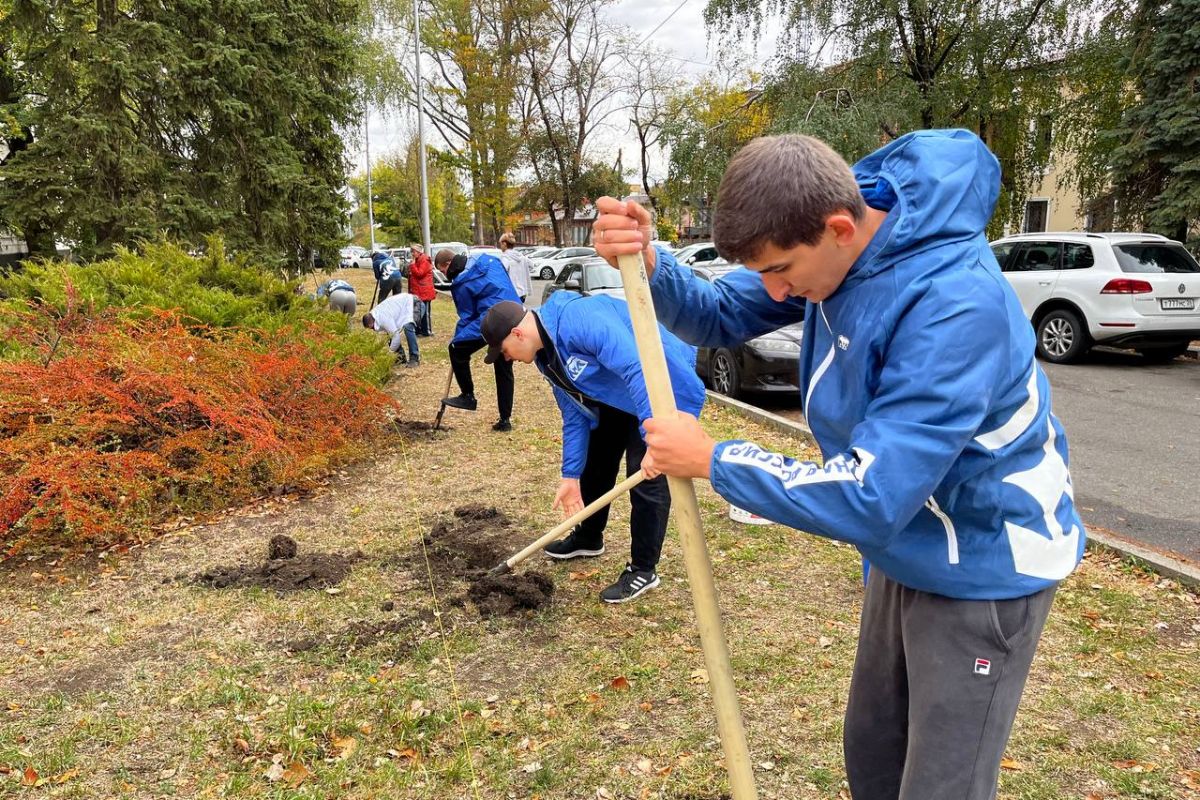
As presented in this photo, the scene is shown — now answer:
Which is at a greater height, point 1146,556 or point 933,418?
point 933,418

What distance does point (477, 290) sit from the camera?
7.87 metres

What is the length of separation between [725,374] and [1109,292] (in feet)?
16.6

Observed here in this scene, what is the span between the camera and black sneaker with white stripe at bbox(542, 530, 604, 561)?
177 inches

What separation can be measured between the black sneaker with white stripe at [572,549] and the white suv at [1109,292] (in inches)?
291

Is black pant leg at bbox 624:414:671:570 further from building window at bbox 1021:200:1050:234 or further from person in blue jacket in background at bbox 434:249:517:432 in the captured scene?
building window at bbox 1021:200:1050:234

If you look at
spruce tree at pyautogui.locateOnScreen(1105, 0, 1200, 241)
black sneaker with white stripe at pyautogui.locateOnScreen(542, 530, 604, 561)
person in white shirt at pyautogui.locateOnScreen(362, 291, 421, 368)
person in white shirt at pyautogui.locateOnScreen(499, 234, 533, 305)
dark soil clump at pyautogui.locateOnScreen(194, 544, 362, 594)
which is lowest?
dark soil clump at pyautogui.locateOnScreen(194, 544, 362, 594)

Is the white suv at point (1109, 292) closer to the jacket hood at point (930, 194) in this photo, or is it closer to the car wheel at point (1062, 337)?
the car wheel at point (1062, 337)

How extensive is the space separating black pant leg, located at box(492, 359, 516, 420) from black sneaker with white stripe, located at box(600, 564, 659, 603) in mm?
3639

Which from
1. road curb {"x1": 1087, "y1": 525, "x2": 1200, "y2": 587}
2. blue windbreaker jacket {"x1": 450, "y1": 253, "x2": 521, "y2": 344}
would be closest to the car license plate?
road curb {"x1": 1087, "y1": 525, "x2": 1200, "y2": 587}

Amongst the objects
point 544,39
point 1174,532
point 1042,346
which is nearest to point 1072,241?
point 1042,346

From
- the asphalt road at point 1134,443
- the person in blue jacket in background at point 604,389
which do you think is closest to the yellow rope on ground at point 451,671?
the person in blue jacket in background at point 604,389

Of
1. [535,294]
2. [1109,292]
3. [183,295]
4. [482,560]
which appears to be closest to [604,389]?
[482,560]

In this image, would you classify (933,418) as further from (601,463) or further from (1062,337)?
(1062,337)

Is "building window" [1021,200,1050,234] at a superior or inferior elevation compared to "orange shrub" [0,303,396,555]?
superior
